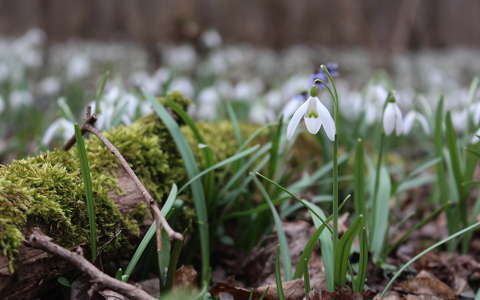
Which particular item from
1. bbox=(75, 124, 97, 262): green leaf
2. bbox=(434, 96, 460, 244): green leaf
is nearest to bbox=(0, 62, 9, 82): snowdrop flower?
bbox=(75, 124, 97, 262): green leaf

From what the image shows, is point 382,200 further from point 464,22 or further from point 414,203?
point 464,22

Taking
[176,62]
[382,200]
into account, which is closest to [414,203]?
[382,200]

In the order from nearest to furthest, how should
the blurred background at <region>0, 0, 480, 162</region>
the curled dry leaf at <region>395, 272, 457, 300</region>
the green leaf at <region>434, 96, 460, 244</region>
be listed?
the curled dry leaf at <region>395, 272, 457, 300</region> < the green leaf at <region>434, 96, 460, 244</region> < the blurred background at <region>0, 0, 480, 162</region>

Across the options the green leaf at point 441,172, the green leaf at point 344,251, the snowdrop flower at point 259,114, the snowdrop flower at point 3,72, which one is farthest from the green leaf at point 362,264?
the snowdrop flower at point 3,72

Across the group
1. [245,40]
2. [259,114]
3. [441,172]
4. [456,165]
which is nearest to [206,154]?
[456,165]

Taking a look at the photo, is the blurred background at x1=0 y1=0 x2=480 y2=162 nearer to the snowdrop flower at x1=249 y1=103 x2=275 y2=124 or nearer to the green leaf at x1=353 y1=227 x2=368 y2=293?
the snowdrop flower at x1=249 y1=103 x2=275 y2=124

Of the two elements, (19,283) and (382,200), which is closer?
(19,283)
